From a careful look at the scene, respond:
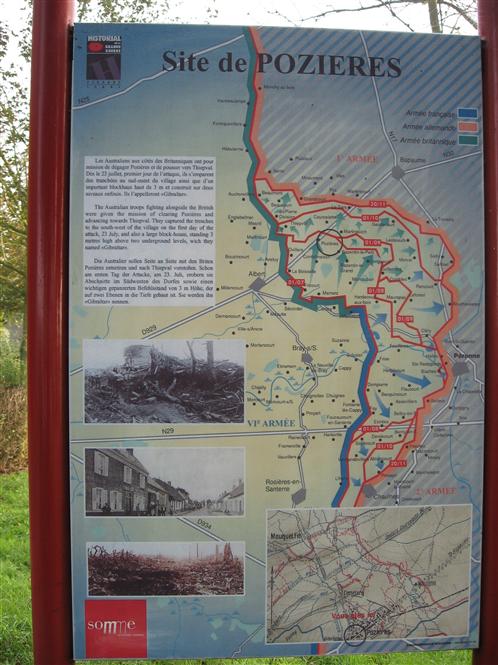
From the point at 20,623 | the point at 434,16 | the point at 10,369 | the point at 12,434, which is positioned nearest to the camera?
the point at 20,623

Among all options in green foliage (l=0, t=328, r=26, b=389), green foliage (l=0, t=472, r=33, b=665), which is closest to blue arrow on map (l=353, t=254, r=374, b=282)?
green foliage (l=0, t=472, r=33, b=665)

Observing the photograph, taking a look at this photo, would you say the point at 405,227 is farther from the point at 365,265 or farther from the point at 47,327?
the point at 47,327

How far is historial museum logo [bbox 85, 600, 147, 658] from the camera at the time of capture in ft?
6.83

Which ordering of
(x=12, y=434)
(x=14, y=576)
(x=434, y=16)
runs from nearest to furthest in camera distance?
(x=14, y=576), (x=434, y=16), (x=12, y=434)

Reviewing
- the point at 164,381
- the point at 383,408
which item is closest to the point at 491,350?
the point at 383,408

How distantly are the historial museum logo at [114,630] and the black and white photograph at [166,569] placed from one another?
0.05m

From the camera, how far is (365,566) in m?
2.14

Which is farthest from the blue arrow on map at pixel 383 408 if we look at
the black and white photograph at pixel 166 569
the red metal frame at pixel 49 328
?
the red metal frame at pixel 49 328

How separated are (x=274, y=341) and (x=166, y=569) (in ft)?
3.08

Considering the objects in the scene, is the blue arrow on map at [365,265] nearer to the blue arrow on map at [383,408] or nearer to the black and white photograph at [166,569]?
the blue arrow on map at [383,408]

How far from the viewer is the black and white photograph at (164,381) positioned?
207 centimetres

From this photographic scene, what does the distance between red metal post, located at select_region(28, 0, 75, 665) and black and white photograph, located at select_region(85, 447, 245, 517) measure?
137 millimetres

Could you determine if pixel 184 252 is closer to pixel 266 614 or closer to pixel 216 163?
pixel 216 163

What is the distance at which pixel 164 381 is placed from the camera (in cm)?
209
